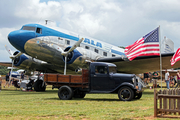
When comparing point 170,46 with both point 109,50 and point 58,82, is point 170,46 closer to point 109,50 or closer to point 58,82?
point 109,50

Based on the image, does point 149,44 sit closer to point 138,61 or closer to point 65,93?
point 65,93

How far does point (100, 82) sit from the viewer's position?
11.0 metres

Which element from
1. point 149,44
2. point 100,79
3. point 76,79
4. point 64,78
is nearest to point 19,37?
point 64,78

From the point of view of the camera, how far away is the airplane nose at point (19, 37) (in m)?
16.2

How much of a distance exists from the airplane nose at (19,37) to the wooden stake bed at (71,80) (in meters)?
5.91

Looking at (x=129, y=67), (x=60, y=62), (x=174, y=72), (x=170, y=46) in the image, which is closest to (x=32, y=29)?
(x=60, y=62)

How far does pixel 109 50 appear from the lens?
2131cm

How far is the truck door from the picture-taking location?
432 inches

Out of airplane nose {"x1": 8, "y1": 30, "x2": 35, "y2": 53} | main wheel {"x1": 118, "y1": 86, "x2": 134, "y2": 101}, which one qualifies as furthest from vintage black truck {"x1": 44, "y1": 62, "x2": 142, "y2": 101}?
airplane nose {"x1": 8, "y1": 30, "x2": 35, "y2": 53}

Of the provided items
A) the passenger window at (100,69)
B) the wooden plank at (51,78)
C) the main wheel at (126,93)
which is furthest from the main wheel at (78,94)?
the main wheel at (126,93)

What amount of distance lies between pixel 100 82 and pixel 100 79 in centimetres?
16

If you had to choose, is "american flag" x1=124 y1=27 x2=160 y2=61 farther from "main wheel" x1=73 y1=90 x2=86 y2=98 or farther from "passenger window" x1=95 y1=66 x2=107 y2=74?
"main wheel" x1=73 y1=90 x2=86 y2=98

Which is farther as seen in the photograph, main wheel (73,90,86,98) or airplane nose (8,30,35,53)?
airplane nose (8,30,35,53)

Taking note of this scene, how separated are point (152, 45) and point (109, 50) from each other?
1115 centimetres
